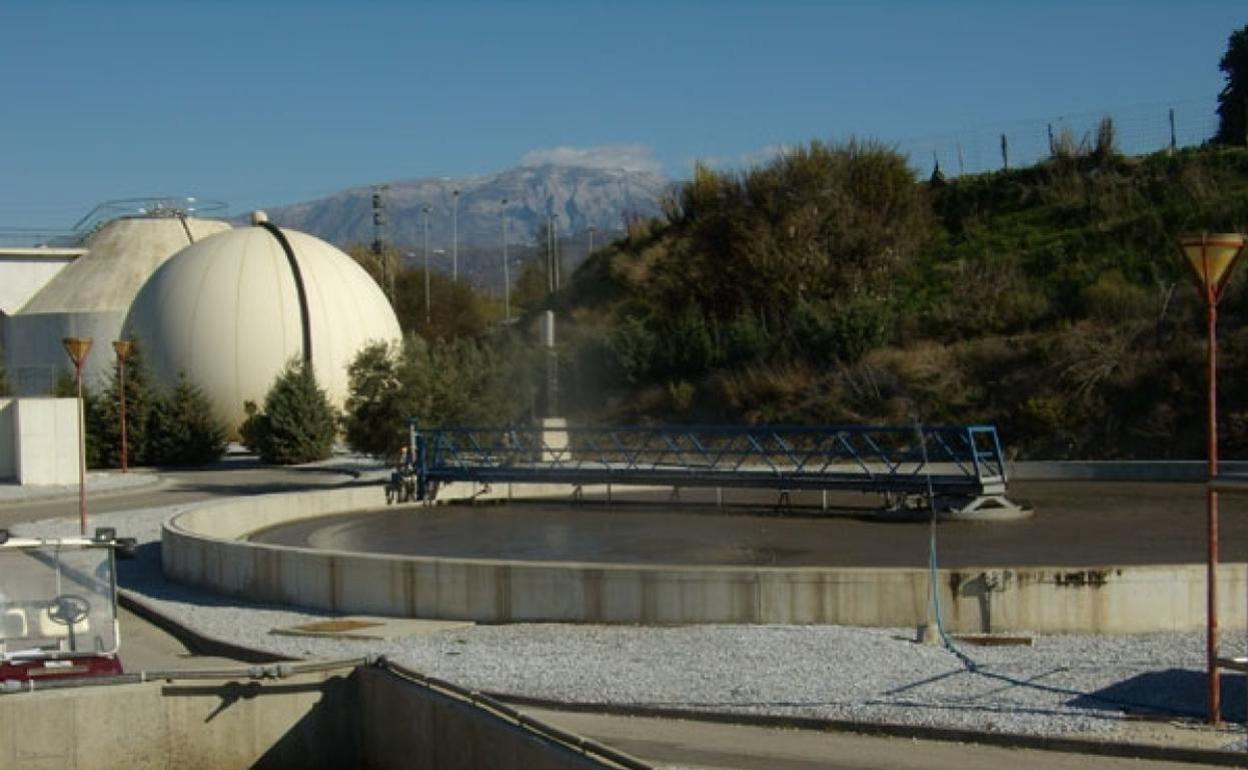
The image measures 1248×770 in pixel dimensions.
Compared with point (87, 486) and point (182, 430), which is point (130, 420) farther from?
point (87, 486)

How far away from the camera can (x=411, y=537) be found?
23.6 meters

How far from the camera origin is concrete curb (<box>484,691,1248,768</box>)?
10367mm

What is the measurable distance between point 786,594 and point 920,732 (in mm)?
4393

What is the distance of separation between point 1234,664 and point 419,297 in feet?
247

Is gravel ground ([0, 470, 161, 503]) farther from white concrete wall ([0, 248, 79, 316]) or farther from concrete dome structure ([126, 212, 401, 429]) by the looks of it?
white concrete wall ([0, 248, 79, 316])

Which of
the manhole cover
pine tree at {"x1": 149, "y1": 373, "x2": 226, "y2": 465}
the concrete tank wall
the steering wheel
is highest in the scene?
pine tree at {"x1": 149, "y1": 373, "x2": 226, "y2": 465}

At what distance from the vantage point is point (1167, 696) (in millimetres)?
12055

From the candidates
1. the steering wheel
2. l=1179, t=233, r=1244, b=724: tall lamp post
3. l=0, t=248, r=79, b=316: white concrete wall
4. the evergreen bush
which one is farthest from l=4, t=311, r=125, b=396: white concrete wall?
l=1179, t=233, r=1244, b=724: tall lamp post

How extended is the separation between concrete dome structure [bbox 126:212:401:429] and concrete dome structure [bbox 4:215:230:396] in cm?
1208

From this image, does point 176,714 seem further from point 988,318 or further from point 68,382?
point 68,382

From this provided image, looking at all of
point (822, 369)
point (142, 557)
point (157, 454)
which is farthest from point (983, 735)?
point (157, 454)

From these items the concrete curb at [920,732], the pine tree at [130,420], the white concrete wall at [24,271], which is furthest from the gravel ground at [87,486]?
the white concrete wall at [24,271]

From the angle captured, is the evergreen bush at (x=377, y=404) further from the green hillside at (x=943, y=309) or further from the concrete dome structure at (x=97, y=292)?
the concrete dome structure at (x=97, y=292)

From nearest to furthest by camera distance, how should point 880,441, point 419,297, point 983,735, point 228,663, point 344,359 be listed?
1. point 983,735
2. point 228,663
3. point 880,441
4. point 344,359
5. point 419,297
